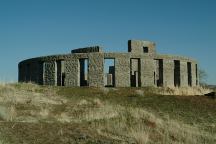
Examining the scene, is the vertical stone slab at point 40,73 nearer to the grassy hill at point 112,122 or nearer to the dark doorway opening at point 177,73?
the grassy hill at point 112,122

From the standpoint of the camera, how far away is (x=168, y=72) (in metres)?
37.1

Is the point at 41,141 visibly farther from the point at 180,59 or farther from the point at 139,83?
the point at 180,59

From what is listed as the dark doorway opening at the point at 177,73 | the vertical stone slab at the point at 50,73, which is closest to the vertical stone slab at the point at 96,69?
the vertical stone slab at the point at 50,73

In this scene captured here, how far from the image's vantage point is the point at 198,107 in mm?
21625

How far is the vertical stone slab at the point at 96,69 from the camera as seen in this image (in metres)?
34.2

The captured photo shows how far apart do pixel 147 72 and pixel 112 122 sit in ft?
73.5

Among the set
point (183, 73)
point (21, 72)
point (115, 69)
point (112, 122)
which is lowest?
point (112, 122)

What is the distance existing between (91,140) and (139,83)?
84.9ft

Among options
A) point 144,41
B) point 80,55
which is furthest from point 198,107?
point 144,41

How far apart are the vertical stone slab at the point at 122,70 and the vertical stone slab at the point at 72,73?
3.40 m

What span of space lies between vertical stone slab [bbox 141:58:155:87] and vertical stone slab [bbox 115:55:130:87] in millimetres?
1519

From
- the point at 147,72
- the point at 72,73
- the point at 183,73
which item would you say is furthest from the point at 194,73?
the point at 72,73

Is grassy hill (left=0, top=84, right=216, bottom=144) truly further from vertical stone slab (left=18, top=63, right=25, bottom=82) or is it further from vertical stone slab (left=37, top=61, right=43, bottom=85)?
vertical stone slab (left=18, top=63, right=25, bottom=82)

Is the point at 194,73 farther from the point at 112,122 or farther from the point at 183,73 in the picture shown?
the point at 112,122
